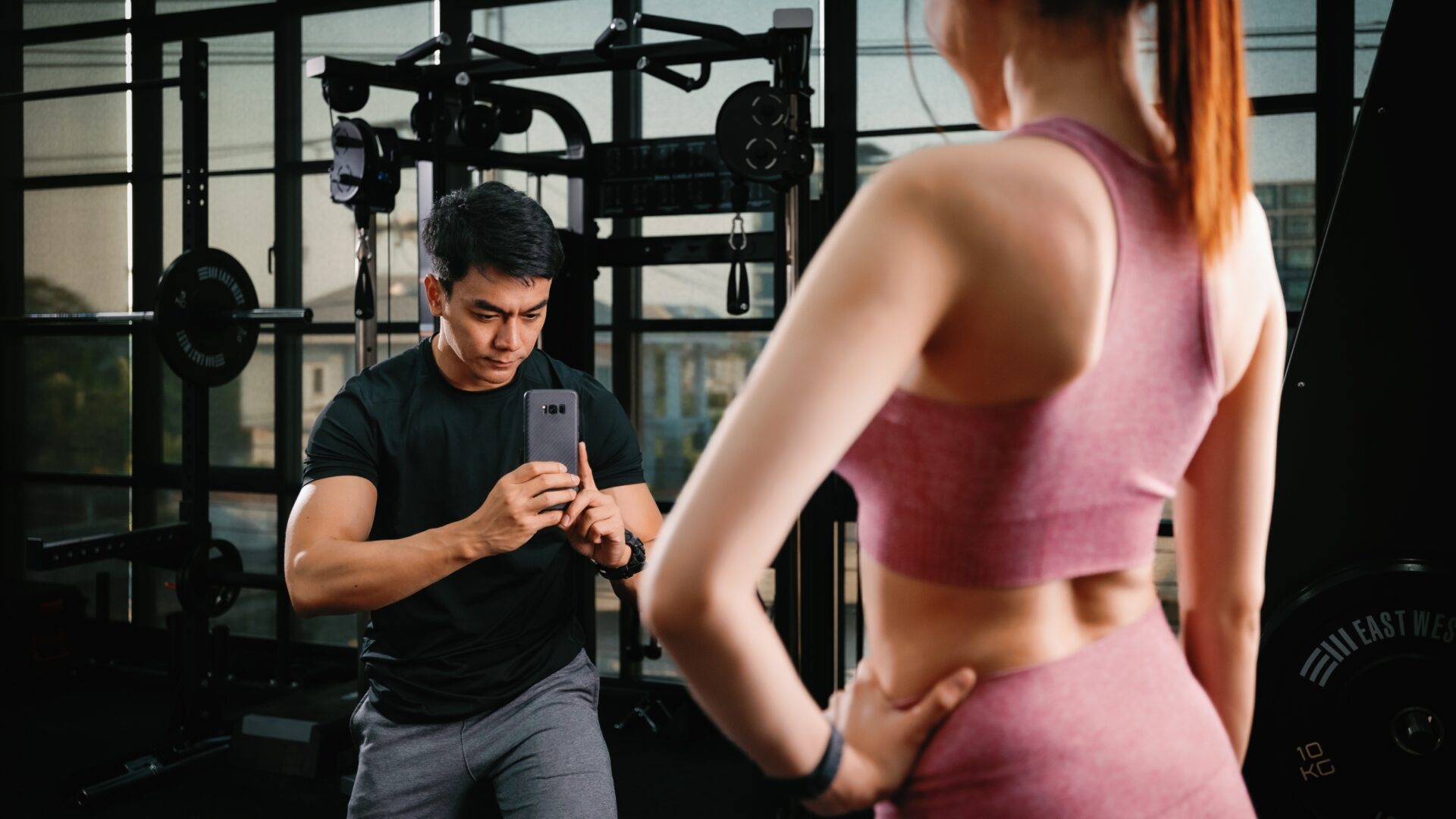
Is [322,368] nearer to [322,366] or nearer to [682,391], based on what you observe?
[322,366]

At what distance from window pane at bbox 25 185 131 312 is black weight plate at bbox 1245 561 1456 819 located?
4931 millimetres

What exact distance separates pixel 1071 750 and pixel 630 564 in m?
1.30

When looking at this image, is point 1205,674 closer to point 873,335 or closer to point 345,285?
point 873,335

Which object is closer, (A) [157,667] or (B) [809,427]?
(B) [809,427]

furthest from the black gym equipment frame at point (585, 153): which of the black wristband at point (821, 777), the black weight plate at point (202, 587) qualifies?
the black wristband at point (821, 777)

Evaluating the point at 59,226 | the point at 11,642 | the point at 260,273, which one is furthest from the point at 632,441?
the point at 59,226

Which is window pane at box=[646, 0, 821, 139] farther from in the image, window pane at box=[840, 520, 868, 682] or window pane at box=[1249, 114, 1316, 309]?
window pane at box=[840, 520, 868, 682]

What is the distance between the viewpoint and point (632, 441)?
84.4 inches

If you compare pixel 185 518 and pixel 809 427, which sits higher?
pixel 809 427

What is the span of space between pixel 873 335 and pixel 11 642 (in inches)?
205

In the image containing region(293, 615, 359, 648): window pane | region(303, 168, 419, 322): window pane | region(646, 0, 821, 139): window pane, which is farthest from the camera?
region(293, 615, 359, 648): window pane

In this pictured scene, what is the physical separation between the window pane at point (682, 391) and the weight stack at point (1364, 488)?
2.23m

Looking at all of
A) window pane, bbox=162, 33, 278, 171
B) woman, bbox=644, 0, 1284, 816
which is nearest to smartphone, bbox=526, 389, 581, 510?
woman, bbox=644, 0, 1284, 816

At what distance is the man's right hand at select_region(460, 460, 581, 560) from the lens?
69.1 inches
